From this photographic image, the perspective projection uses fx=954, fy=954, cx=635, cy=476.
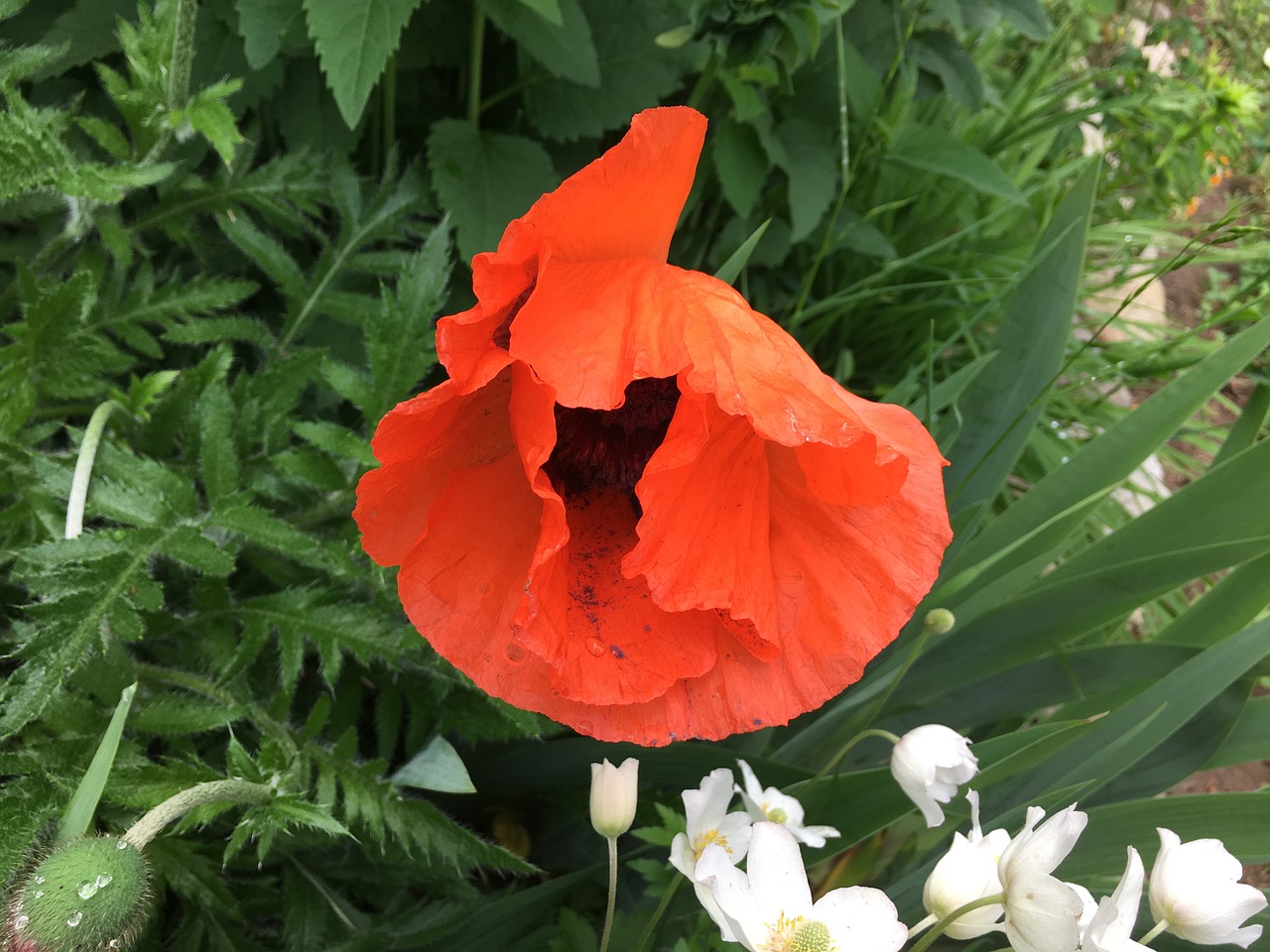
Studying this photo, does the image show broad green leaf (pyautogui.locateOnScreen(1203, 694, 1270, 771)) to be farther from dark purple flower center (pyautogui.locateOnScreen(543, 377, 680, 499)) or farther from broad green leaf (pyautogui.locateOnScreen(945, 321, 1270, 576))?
dark purple flower center (pyautogui.locateOnScreen(543, 377, 680, 499))

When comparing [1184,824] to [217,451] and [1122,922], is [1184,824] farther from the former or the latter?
[217,451]

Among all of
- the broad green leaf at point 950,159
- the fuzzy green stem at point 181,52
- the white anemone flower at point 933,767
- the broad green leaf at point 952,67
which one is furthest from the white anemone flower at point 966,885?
the broad green leaf at point 952,67

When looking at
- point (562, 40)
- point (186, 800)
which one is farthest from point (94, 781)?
point (562, 40)

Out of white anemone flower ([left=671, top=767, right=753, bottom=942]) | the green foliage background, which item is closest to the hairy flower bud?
the green foliage background

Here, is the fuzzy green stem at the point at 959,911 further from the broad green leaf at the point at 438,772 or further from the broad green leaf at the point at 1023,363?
the broad green leaf at the point at 1023,363

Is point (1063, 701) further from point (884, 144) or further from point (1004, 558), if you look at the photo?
point (884, 144)

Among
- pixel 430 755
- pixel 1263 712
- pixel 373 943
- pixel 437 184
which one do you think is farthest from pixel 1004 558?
pixel 437 184
